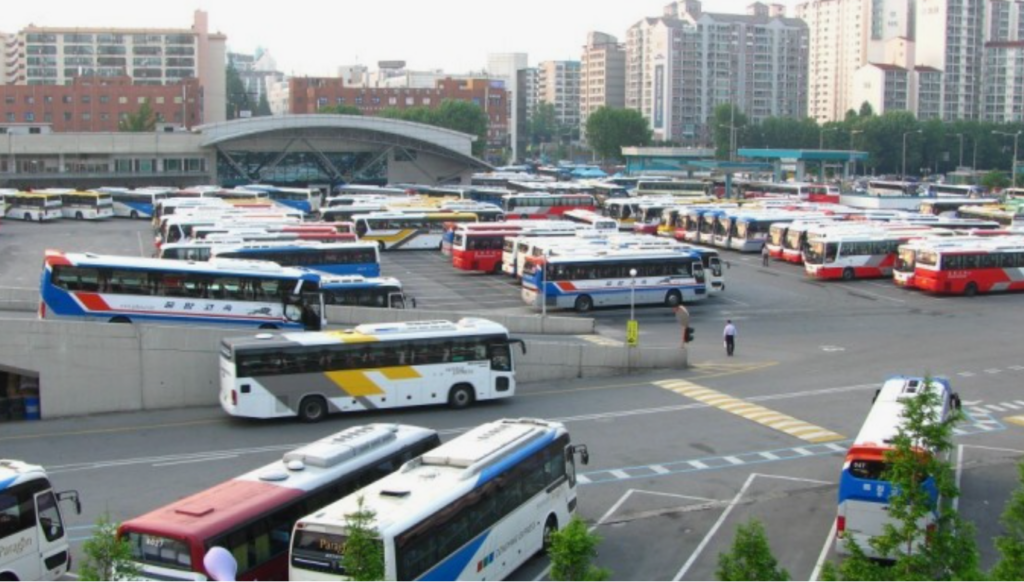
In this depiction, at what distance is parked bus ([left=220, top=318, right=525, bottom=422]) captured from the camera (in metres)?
25.0

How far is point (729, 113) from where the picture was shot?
15112 centimetres

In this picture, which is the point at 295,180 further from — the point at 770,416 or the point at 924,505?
the point at 924,505

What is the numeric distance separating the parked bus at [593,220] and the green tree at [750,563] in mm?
47617

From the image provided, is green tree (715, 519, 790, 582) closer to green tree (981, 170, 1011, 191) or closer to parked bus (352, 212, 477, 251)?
parked bus (352, 212, 477, 251)

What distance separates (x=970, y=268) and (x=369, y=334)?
30.3 m

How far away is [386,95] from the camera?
15712 cm

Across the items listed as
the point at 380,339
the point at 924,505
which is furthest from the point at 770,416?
the point at 924,505

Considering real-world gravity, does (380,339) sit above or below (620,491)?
above

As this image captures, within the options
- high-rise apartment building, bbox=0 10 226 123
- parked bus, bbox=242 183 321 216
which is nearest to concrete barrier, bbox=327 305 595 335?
parked bus, bbox=242 183 321 216

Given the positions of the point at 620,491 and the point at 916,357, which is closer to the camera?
the point at 620,491

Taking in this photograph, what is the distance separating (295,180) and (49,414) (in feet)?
246

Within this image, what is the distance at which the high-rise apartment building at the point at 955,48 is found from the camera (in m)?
170

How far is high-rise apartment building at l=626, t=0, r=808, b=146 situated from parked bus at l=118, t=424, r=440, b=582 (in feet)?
542

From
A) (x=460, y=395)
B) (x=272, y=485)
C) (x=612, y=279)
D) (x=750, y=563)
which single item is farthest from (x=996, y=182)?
(x=750, y=563)
